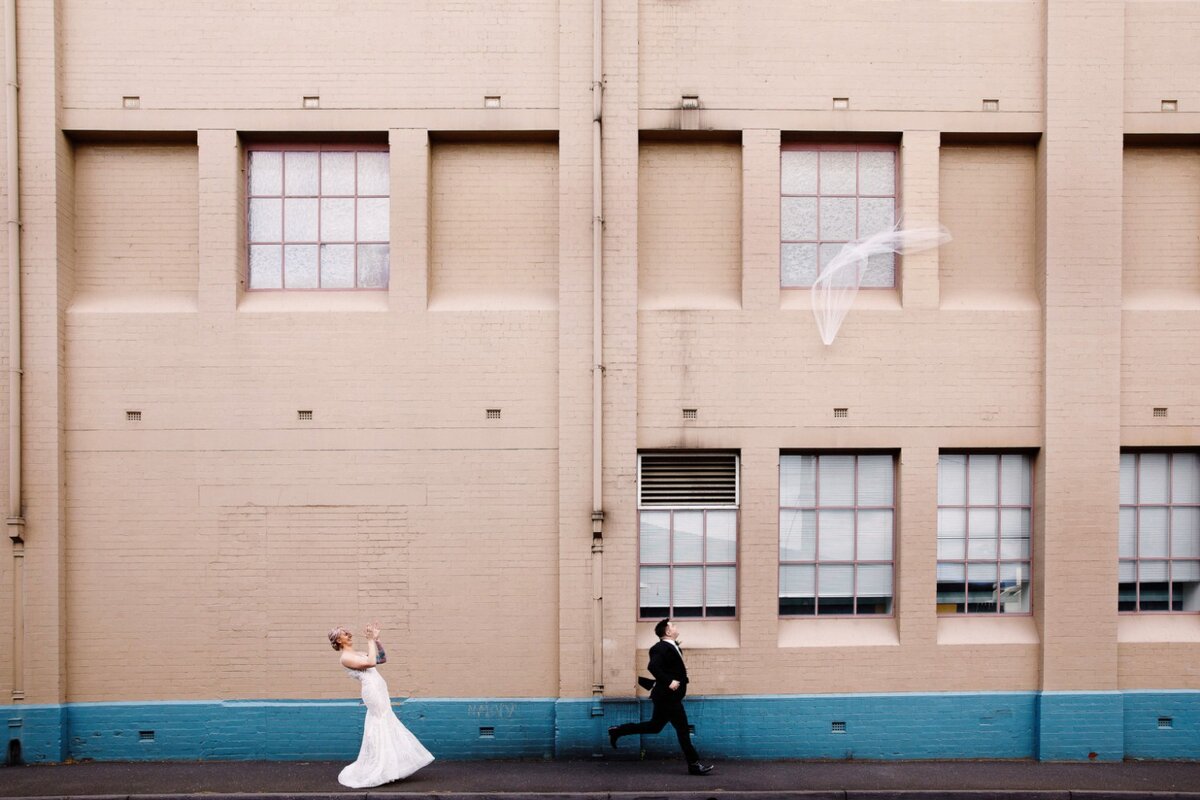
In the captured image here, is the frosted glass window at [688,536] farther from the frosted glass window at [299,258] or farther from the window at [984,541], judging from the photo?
the frosted glass window at [299,258]

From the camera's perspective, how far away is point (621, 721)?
8.77 meters

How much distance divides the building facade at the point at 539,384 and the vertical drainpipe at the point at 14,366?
6cm

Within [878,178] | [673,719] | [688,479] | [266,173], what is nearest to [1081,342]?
[878,178]

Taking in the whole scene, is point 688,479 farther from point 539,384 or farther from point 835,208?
point 835,208

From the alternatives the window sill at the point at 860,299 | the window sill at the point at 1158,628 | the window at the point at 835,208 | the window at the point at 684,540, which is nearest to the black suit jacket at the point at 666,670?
the window at the point at 684,540

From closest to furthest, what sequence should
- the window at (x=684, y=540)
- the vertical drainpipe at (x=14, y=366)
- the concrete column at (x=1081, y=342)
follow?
the vertical drainpipe at (x=14, y=366) → the concrete column at (x=1081, y=342) → the window at (x=684, y=540)

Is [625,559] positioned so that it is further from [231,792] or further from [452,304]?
[231,792]

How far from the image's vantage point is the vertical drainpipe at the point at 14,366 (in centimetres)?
865

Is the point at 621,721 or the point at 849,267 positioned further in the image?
the point at 849,267

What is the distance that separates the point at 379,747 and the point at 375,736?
0.35 ft

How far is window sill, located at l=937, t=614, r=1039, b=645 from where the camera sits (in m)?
9.05

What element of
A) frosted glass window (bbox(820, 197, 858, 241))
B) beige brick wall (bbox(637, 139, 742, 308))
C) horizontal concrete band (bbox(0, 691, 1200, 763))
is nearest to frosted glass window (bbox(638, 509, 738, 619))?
horizontal concrete band (bbox(0, 691, 1200, 763))

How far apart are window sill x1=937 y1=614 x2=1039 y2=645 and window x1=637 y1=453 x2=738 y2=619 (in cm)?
234

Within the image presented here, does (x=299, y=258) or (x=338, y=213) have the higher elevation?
(x=338, y=213)
